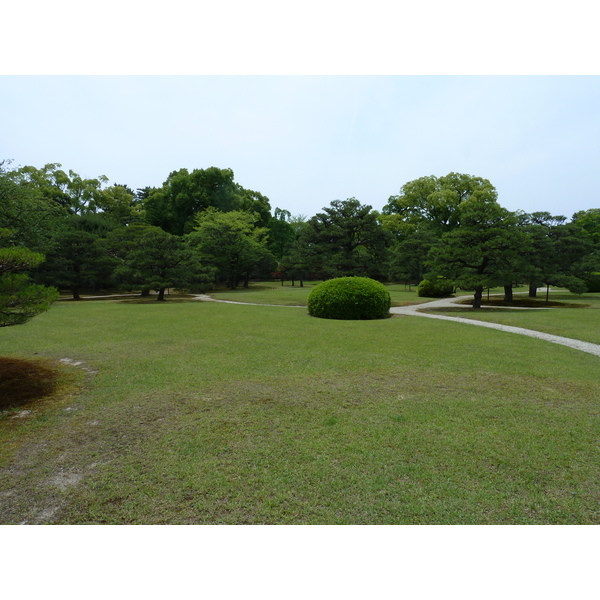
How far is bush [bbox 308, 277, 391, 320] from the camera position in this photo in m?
11.9

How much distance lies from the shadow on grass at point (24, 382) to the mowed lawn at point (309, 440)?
0.24m

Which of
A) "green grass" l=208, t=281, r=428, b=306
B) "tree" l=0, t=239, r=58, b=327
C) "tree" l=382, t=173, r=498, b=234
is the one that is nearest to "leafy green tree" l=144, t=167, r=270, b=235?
"green grass" l=208, t=281, r=428, b=306

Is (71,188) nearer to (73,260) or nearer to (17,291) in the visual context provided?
(73,260)

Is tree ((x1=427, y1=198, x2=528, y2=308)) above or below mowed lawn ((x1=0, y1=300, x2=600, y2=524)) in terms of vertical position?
above

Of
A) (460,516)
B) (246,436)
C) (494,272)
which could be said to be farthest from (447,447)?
(494,272)

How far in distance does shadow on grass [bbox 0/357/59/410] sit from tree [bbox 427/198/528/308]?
48.2 feet

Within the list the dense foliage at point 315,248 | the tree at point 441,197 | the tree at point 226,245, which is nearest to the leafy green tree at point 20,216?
the dense foliage at point 315,248

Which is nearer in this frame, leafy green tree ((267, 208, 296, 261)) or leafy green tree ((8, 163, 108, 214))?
leafy green tree ((8, 163, 108, 214))

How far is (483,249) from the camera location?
14.8 meters

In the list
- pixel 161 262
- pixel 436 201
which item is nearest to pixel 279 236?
pixel 436 201

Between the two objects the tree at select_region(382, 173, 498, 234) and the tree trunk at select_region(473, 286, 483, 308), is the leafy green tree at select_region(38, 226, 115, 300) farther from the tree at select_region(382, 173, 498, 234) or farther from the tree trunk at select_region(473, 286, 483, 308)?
the tree at select_region(382, 173, 498, 234)

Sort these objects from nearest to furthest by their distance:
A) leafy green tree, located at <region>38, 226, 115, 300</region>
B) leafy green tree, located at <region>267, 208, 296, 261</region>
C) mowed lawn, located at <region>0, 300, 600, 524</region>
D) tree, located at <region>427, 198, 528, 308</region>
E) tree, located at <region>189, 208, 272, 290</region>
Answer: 1. mowed lawn, located at <region>0, 300, 600, 524</region>
2. tree, located at <region>427, 198, 528, 308</region>
3. leafy green tree, located at <region>38, 226, 115, 300</region>
4. tree, located at <region>189, 208, 272, 290</region>
5. leafy green tree, located at <region>267, 208, 296, 261</region>

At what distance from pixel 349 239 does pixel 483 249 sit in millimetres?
6292

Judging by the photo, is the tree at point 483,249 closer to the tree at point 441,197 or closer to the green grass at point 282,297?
the green grass at point 282,297
